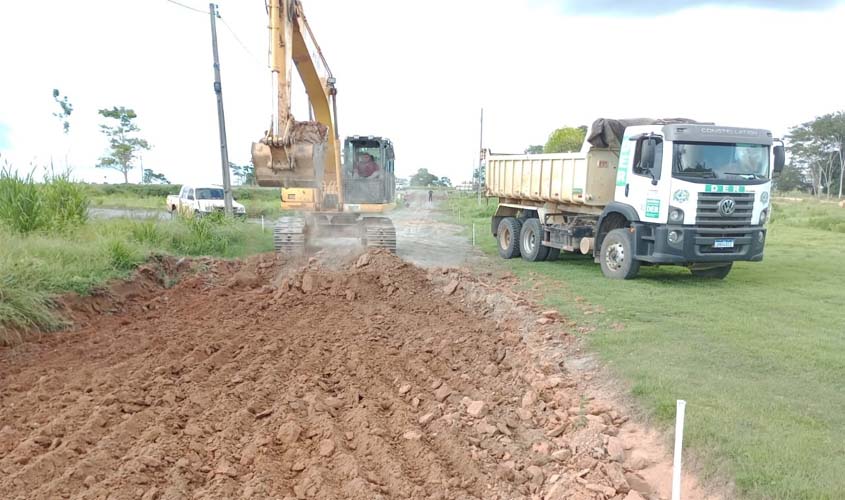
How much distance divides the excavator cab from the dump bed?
2.99 m

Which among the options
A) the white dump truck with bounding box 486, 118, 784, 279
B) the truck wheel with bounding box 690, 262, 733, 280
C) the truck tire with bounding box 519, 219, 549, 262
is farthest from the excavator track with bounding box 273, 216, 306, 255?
the truck wheel with bounding box 690, 262, 733, 280

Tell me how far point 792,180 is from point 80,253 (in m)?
75.8

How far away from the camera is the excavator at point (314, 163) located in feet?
36.8

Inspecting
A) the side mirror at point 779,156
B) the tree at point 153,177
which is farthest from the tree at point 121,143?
→ the side mirror at point 779,156

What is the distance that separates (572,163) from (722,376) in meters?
7.54

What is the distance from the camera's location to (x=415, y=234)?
A: 74.3 ft

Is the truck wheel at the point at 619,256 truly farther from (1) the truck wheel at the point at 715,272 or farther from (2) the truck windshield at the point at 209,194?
(2) the truck windshield at the point at 209,194

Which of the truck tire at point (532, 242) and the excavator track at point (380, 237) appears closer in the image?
the excavator track at point (380, 237)

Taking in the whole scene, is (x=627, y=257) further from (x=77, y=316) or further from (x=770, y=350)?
(x=77, y=316)

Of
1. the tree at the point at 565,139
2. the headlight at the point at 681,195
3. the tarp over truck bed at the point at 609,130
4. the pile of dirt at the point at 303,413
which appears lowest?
the pile of dirt at the point at 303,413

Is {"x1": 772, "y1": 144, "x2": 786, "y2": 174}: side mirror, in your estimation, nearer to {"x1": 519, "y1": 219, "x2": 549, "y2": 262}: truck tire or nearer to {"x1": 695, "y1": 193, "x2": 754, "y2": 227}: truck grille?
{"x1": 695, "y1": 193, "x2": 754, "y2": 227}: truck grille

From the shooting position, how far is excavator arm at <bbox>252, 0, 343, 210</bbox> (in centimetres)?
→ 1114

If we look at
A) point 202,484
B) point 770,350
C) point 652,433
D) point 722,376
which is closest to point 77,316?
point 202,484

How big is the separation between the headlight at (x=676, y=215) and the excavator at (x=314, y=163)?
6044 millimetres
